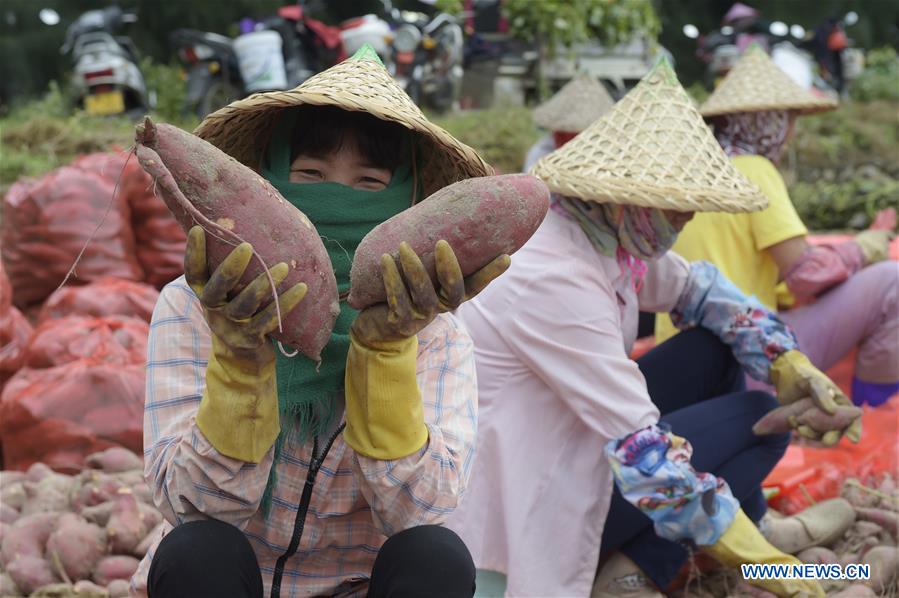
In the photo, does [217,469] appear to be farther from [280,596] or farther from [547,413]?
[547,413]

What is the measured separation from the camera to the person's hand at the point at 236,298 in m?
1.10

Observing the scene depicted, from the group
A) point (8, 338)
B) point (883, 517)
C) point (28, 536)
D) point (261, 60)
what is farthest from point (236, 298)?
point (261, 60)

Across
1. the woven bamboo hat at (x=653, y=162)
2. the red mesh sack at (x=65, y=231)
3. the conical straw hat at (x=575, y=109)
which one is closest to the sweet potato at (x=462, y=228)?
the woven bamboo hat at (x=653, y=162)

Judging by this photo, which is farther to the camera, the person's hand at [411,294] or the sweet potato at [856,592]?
the sweet potato at [856,592]

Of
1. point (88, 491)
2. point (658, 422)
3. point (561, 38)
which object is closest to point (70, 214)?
point (88, 491)

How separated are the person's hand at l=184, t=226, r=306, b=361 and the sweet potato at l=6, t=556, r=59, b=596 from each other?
3.83 feet

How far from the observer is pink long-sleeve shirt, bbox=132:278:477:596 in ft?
4.20

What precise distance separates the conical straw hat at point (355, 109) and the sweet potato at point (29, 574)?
1.02 m

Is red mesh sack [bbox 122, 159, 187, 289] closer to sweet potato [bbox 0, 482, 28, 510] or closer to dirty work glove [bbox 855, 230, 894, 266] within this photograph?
sweet potato [bbox 0, 482, 28, 510]

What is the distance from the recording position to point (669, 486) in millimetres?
1836

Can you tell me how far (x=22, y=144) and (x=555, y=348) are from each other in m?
4.20

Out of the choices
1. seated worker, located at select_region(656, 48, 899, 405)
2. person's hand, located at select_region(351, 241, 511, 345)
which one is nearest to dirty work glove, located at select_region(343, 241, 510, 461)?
person's hand, located at select_region(351, 241, 511, 345)

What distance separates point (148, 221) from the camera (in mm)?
3406

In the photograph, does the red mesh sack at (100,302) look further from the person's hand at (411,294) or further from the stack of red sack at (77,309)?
the person's hand at (411,294)
